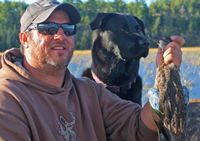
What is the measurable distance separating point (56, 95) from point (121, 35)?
5.62ft

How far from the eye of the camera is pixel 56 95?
6.32ft

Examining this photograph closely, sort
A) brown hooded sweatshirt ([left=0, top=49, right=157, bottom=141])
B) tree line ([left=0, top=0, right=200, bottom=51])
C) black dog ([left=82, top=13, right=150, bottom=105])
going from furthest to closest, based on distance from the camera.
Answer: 1. tree line ([left=0, top=0, right=200, bottom=51])
2. black dog ([left=82, top=13, right=150, bottom=105])
3. brown hooded sweatshirt ([left=0, top=49, right=157, bottom=141])

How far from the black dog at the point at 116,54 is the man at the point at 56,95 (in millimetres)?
1018

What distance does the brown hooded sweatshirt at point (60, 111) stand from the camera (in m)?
1.54

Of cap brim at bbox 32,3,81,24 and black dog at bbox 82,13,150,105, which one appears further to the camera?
black dog at bbox 82,13,150,105

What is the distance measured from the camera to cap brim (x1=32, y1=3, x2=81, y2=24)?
2018 mm

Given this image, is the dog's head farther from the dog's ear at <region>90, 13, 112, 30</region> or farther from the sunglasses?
the sunglasses

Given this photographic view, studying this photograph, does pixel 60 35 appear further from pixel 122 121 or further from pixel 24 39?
pixel 122 121

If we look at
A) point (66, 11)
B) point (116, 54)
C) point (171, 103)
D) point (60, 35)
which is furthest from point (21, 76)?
point (116, 54)

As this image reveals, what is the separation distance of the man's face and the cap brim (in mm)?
Result: 73

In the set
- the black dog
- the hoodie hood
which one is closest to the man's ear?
the hoodie hood

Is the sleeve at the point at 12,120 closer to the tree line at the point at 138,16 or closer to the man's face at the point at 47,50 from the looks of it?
the man's face at the point at 47,50

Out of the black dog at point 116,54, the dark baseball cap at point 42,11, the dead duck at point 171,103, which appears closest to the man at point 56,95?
the dark baseball cap at point 42,11

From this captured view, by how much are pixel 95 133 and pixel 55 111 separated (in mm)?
517
